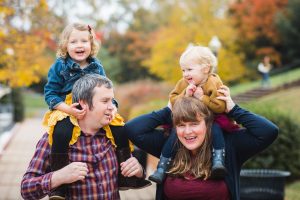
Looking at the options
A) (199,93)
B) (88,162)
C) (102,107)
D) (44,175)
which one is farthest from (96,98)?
(199,93)

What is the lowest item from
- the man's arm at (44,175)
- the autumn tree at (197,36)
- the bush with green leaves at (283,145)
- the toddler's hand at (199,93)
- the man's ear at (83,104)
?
the man's arm at (44,175)

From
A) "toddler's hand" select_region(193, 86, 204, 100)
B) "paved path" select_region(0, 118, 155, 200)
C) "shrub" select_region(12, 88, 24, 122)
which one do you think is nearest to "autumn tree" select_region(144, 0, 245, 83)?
"shrub" select_region(12, 88, 24, 122)

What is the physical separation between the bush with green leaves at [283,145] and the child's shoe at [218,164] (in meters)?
7.95

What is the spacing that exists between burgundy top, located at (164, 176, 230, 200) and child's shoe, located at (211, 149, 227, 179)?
0.20 ft

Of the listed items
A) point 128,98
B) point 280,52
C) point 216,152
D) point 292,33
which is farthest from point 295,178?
point 280,52

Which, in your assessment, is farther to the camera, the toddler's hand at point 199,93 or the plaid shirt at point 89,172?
the toddler's hand at point 199,93

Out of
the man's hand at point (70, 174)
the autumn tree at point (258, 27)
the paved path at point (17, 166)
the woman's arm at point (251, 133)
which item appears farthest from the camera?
the autumn tree at point (258, 27)

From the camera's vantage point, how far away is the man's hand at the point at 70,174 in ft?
11.2

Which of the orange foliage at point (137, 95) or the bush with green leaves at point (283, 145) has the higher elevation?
the orange foliage at point (137, 95)

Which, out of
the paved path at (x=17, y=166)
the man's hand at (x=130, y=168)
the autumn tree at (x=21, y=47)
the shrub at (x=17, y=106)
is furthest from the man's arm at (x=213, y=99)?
the shrub at (x=17, y=106)

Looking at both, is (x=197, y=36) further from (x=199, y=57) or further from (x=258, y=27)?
(x=199, y=57)

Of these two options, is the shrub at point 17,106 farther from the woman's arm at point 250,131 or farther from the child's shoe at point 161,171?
the woman's arm at point 250,131

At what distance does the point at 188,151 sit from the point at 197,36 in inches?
1357

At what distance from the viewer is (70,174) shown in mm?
3402
